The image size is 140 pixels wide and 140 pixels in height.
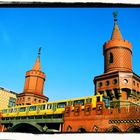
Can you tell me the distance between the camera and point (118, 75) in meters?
24.3

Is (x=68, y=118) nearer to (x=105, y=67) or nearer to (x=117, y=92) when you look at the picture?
(x=117, y=92)

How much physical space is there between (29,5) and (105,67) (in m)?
26.6

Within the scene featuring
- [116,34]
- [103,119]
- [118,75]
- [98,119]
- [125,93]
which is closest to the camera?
[103,119]

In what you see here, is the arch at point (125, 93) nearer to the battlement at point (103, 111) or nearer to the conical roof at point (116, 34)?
the battlement at point (103, 111)

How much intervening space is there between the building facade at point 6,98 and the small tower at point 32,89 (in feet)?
20.7

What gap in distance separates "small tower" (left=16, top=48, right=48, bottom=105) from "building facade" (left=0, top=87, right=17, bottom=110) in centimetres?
632

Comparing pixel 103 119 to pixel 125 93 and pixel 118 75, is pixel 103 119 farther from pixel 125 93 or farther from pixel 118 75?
pixel 118 75

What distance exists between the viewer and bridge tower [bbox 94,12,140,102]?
23.9 m

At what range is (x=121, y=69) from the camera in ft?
84.6

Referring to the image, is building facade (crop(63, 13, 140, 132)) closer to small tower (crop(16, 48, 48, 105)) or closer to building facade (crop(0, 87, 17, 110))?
small tower (crop(16, 48, 48, 105))

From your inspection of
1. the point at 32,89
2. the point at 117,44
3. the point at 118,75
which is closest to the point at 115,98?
the point at 118,75

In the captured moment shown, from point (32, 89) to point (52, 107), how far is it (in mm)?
16289

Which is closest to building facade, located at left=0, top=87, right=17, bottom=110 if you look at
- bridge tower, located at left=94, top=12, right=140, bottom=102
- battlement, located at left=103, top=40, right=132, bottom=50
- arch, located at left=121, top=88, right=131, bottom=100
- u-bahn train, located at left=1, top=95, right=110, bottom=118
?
u-bahn train, located at left=1, top=95, right=110, bottom=118

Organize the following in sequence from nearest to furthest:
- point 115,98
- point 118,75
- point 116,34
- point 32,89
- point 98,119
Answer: point 98,119 < point 115,98 < point 118,75 < point 116,34 < point 32,89
